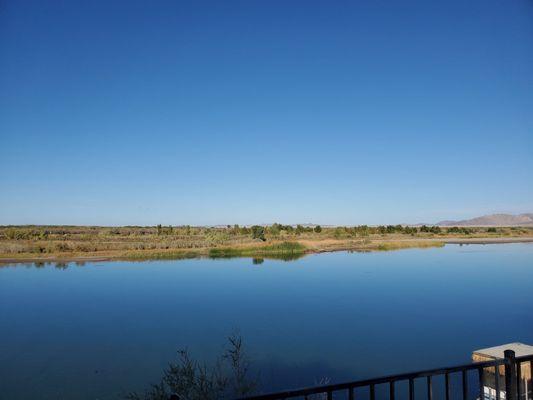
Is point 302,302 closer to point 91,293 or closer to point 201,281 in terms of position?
point 201,281

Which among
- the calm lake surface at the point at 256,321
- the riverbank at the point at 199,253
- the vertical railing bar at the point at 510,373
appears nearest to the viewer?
the vertical railing bar at the point at 510,373

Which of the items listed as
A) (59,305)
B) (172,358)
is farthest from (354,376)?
(59,305)

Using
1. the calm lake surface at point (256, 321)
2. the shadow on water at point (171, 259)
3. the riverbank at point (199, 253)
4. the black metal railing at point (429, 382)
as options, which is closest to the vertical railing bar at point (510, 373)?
the black metal railing at point (429, 382)

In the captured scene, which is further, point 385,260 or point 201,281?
point 385,260

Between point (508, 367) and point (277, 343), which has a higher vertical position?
point (508, 367)

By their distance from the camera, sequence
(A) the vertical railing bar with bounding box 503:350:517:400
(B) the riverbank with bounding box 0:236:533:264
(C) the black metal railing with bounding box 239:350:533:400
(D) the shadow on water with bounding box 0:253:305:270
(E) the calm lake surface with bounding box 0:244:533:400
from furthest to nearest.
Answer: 1. (B) the riverbank with bounding box 0:236:533:264
2. (D) the shadow on water with bounding box 0:253:305:270
3. (E) the calm lake surface with bounding box 0:244:533:400
4. (A) the vertical railing bar with bounding box 503:350:517:400
5. (C) the black metal railing with bounding box 239:350:533:400

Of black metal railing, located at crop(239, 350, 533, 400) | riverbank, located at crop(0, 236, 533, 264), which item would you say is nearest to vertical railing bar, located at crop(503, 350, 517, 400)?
black metal railing, located at crop(239, 350, 533, 400)

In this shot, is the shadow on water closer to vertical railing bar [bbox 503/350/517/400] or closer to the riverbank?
the riverbank

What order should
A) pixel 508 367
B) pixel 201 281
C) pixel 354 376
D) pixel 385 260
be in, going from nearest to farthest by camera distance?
pixel 508 367, pixel 354 376, pixel 201 281, pixel 385 260

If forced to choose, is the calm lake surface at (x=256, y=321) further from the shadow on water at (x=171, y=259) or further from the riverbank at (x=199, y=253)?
the riverbank at (x=199, y=253)

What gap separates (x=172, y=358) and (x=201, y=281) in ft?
29.0

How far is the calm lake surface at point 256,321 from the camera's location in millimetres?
7180

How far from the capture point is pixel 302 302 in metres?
12.6

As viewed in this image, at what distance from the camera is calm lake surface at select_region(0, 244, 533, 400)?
23.6 ft
